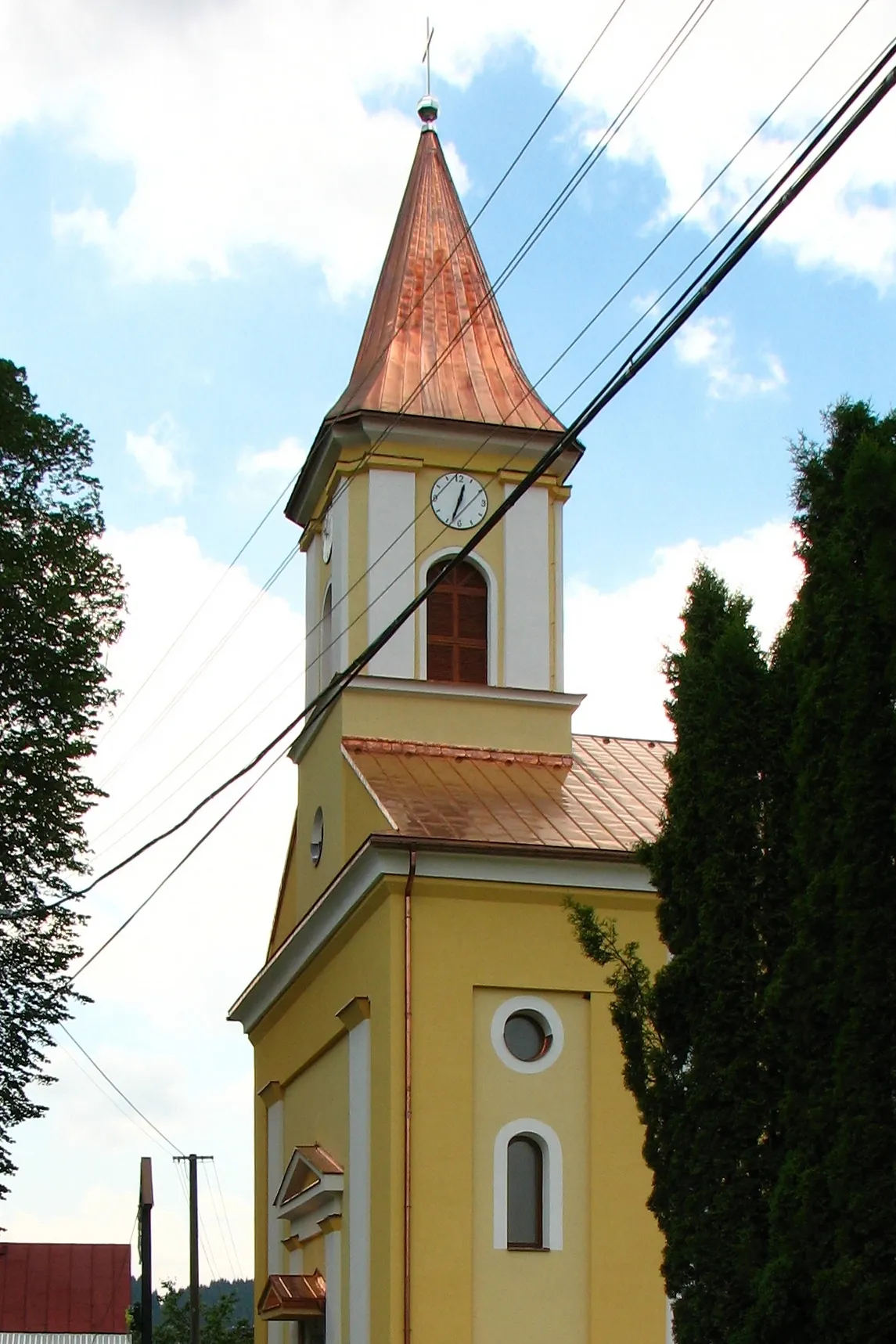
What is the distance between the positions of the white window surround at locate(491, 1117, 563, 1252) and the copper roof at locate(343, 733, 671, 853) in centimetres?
290

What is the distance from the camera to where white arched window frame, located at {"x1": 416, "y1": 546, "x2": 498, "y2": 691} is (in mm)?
24016

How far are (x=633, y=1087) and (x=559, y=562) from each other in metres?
13.7

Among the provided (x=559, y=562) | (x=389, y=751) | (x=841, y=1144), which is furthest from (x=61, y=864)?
(x=841, y=1144)

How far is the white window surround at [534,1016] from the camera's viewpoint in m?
20.3

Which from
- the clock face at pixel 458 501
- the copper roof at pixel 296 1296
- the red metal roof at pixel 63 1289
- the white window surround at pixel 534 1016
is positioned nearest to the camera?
the white window surround at pixel 534 1016

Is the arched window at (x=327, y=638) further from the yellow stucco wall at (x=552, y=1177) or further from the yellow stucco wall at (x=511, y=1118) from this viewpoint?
the yellow stucco wall at (x=552, y=1177)

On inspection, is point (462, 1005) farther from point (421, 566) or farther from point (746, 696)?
point (746, 696)

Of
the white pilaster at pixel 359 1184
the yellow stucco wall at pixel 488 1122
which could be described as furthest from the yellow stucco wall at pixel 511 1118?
the white pilaster at pixel 359 1184

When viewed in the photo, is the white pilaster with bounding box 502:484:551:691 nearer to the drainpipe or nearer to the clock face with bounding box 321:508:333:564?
the clock face with bounding box 321:508:333:564

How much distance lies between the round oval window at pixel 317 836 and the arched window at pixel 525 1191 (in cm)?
534

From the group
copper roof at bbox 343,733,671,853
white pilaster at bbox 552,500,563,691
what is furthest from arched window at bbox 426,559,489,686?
copper roof at bbox 343,733,671,853

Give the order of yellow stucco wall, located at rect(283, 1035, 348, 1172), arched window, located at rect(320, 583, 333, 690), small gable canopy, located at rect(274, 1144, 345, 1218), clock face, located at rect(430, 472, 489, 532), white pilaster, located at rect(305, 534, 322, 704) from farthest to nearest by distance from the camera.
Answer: white pilaster, located at rect(305, 534, 322, 704)
arched window, located at rect(320, 583, 333, 690)
clock face, located at rect(430, 472, 489, 532)
yellow stucco wall, located at rect(283, 1035, 348, 1172)
small gable canopy, located at rect(274, 1144, 345, 1218)

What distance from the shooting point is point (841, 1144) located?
9.73 m

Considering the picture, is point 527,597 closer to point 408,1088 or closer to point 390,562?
point 390,562
